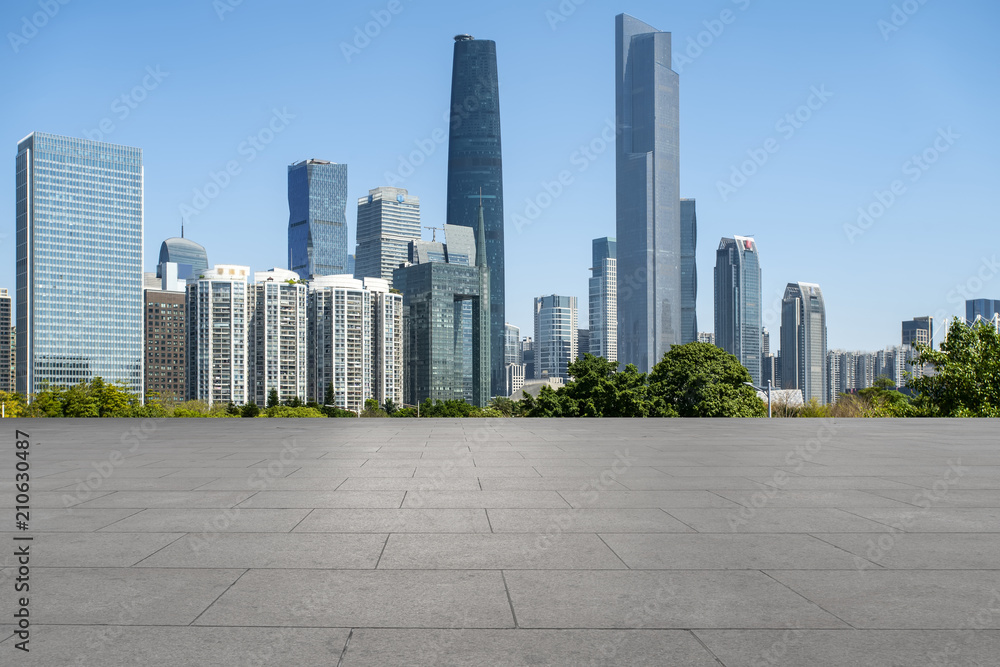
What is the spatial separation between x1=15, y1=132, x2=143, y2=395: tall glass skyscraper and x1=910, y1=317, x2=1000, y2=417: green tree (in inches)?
5083

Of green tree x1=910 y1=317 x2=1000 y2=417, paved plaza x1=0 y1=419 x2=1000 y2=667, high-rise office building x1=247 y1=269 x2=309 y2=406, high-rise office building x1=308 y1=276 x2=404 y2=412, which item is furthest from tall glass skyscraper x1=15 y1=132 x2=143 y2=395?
paved plaza x1=0 y1=419 x2=1000 y2=667

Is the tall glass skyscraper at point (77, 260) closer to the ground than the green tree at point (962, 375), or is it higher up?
higher up

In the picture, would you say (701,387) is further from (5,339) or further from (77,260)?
(5,339)

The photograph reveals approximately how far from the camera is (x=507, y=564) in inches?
217

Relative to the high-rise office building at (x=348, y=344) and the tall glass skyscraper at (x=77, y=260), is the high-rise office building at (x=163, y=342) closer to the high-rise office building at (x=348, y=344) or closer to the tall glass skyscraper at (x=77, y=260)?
the tall glass skyscraper at (x=77, y=260)

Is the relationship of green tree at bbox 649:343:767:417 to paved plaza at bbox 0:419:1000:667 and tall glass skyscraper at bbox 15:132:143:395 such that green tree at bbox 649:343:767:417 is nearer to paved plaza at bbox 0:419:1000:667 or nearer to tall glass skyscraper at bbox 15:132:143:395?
paved plaza at bbox 0:419:1000:667

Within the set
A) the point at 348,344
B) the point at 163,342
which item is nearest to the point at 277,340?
the point at 348,344

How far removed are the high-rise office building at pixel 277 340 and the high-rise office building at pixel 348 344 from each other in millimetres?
2296

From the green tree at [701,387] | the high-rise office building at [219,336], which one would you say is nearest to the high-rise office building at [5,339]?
the high-rise office building at [219,336]

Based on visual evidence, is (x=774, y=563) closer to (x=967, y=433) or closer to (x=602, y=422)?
(x=967, y=433)

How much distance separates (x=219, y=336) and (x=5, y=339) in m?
50.0

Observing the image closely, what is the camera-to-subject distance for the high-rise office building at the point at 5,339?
14675 centimetres

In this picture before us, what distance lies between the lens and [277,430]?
21562 mm

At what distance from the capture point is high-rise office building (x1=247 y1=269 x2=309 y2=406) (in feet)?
435
